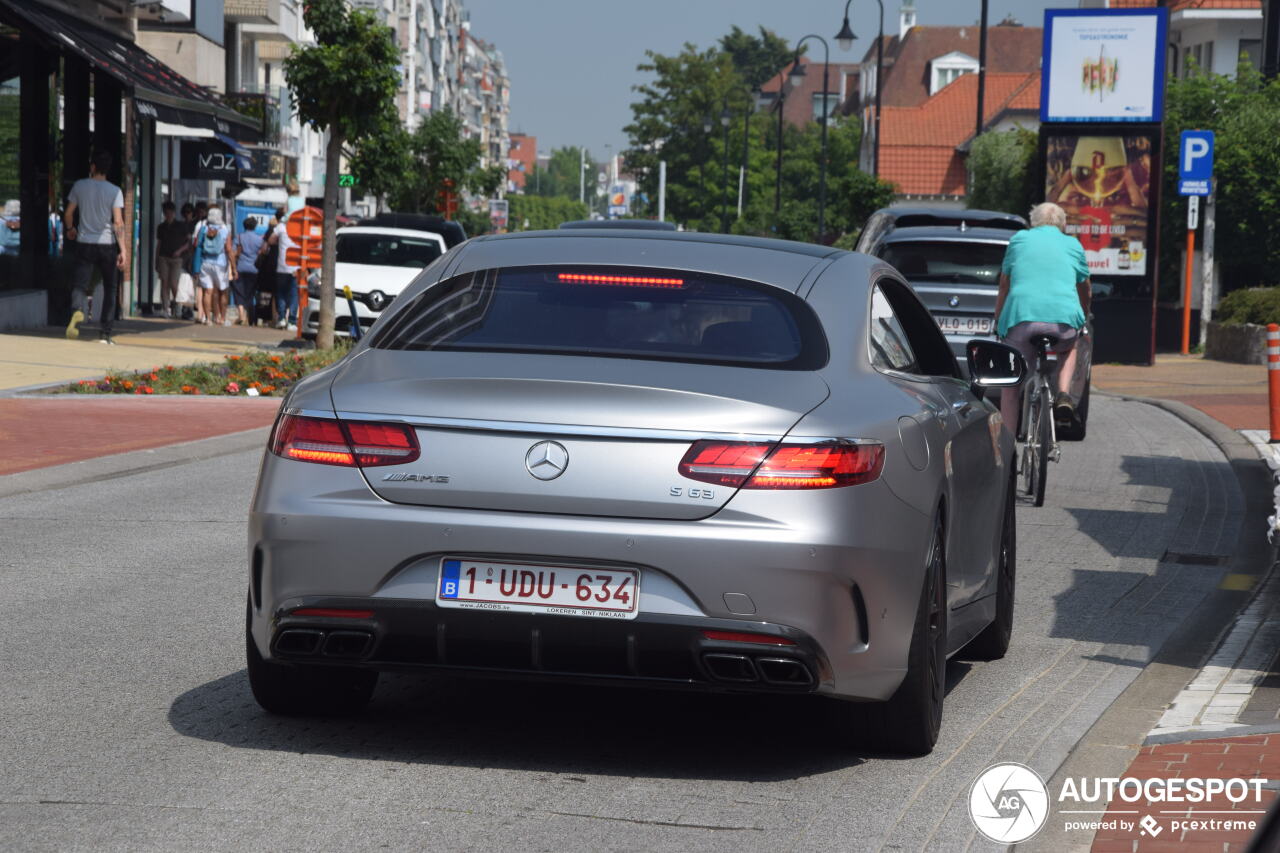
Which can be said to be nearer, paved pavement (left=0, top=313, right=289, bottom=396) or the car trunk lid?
the car trunk lid

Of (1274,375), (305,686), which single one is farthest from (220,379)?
(305,686)

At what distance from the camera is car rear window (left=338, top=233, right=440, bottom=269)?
29.3 meters

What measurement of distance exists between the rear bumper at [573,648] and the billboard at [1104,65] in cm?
2637

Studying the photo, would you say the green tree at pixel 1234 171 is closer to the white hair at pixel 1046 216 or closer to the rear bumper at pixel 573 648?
the white hair at pixel 1046 216

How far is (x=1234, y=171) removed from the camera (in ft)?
127

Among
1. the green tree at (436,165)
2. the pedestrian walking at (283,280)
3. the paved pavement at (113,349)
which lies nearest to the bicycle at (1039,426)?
the paved pavement at (113,349)

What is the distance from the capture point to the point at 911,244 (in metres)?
17.7

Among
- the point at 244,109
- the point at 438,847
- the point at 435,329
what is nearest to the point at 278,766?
the point at 438,847

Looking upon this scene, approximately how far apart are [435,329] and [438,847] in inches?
67.3

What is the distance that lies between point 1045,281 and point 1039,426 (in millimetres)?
1078

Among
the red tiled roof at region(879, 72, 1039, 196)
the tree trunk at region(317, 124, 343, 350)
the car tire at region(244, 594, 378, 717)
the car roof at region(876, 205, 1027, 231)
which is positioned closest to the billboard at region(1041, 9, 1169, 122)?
the tree trunk at region(317, 124, 343, 350)

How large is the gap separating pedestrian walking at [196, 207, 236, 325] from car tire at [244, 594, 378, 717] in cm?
2615

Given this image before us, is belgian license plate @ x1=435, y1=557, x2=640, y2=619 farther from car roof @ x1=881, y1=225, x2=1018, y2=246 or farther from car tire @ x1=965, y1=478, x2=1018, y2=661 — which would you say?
car roof @ x1=881, y1=225, x2=1018, y2=246

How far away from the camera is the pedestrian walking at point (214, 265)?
31.5 m
